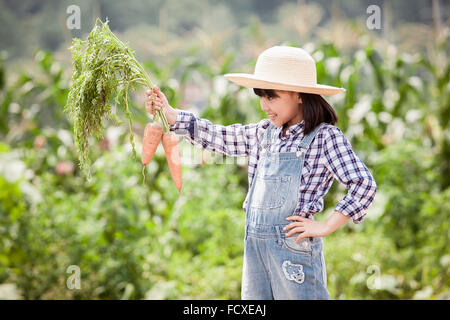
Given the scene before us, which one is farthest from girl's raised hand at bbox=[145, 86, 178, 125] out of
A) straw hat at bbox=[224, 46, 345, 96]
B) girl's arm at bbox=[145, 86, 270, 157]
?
straw hat at bbox=[224, 46, 345, 96]

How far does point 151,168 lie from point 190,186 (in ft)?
1.79

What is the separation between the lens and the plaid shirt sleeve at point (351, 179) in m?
1.68

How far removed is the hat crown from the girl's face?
0.06m

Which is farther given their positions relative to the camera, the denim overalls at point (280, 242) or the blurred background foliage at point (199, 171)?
the blurred background foliage at point (199, 171)

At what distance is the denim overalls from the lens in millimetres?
1747

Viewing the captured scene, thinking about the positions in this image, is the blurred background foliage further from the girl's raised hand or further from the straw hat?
the straw hat

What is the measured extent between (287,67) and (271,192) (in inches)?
17.0

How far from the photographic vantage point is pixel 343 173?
170 cm

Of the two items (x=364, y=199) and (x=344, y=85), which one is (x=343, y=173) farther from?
(x=344, y=85)

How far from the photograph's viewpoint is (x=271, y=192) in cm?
177

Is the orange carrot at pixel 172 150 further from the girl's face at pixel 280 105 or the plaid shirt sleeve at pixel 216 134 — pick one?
the girl's face at pixel 280 105
